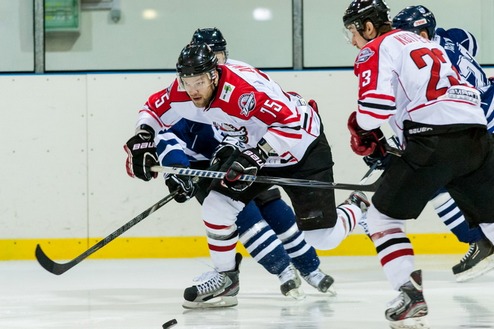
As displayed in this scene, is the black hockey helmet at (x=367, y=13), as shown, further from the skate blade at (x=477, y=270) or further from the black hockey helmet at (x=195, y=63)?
the skate blade at (x=477, y=270)

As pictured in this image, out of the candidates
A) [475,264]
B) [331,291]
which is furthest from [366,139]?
[475,264]

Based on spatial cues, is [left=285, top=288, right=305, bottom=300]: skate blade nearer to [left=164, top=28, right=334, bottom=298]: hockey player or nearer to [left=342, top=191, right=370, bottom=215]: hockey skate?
[left=164, top=28, right=334, bottom=298]: hockey player

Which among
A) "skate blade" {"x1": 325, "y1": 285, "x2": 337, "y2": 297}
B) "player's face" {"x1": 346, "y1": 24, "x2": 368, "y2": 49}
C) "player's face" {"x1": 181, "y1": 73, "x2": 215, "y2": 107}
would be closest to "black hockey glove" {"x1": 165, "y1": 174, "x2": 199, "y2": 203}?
"player's face" {"x1": 181, "y1": 73, "x2": 215, "y2": 107}

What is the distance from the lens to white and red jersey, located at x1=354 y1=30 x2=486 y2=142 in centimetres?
307

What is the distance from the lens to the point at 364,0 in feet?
11.1

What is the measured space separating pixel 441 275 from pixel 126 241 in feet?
6.47

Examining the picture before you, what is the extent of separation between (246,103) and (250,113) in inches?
1.8

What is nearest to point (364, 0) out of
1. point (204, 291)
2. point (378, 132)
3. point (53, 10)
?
point (378, 132)

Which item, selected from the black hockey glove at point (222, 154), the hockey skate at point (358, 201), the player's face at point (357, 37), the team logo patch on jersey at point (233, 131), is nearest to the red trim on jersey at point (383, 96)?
the player's face at point (357, 37)

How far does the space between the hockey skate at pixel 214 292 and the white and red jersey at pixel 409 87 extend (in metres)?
1.07

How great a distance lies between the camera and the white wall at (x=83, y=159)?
5934mm

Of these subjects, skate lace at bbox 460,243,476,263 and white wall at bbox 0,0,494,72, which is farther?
white wall at bbox 0,0,494,72

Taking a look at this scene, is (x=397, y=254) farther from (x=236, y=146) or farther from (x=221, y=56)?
(x=221, y=56)

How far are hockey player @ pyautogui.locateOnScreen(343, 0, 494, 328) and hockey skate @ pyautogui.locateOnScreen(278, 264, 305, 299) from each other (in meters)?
0.95
